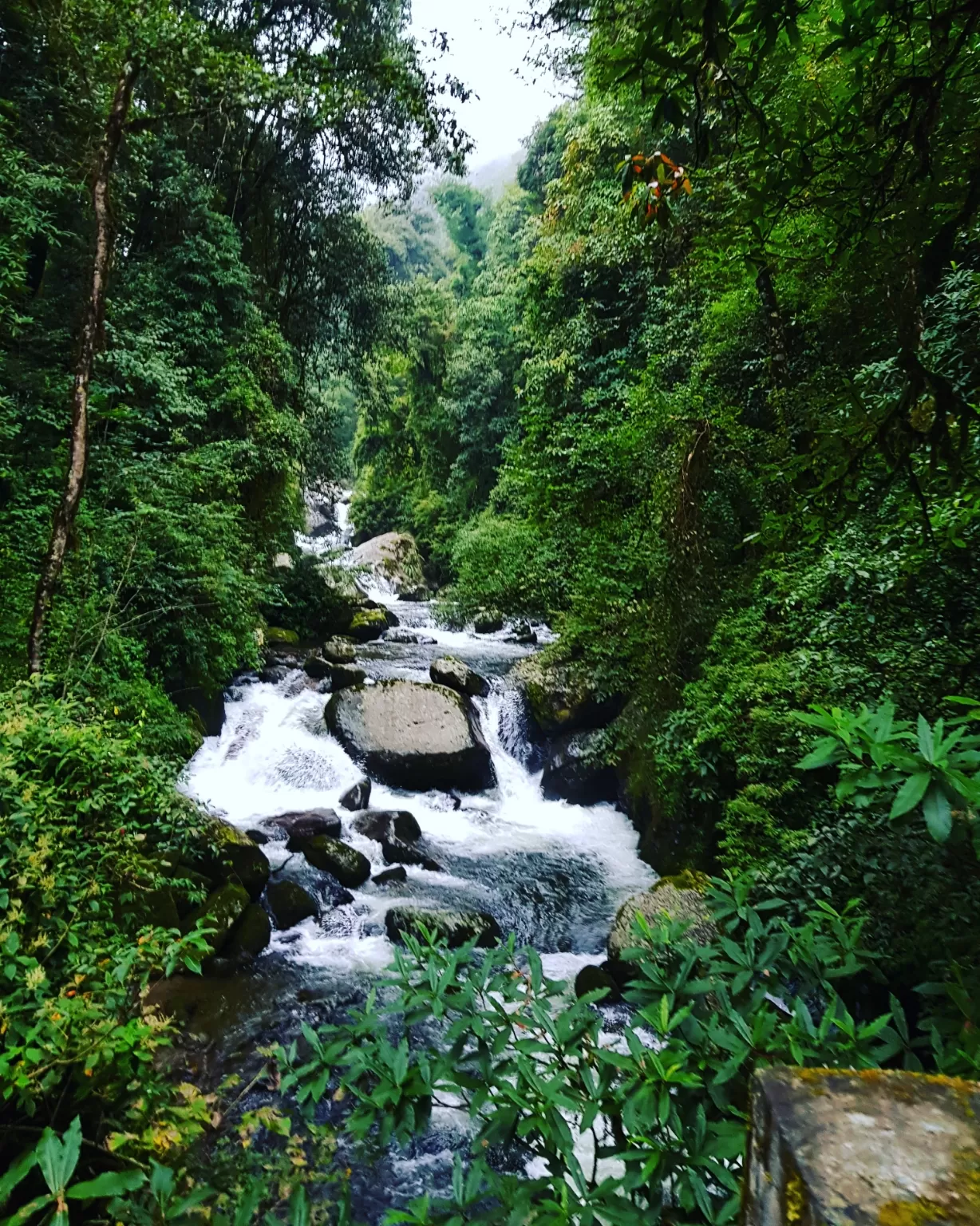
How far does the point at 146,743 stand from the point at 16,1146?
4.11 metres

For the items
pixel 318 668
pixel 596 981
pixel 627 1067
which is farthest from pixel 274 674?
pixel 627 1067

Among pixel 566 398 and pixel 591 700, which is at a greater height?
pixel 566 398

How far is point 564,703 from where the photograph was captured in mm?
9148

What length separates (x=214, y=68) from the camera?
5750 millimetres

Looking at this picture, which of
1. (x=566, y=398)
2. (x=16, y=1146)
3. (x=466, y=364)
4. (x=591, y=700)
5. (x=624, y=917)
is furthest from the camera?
(x=466, y=364)

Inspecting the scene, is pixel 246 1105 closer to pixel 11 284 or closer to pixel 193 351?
pixel 11 284

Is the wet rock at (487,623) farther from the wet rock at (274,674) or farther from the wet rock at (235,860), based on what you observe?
the wet rock at (235,860)

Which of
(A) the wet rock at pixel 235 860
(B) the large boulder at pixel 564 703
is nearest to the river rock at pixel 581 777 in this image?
(B) the large boulder at pixel 564 703

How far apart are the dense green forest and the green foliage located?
13 millimetres

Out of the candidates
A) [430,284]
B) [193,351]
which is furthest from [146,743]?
[430,284]

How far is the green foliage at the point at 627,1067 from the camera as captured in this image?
1173 mm

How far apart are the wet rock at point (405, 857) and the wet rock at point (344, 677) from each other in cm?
339

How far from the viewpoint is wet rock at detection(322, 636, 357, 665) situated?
435 inches

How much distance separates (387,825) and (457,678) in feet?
11.3
